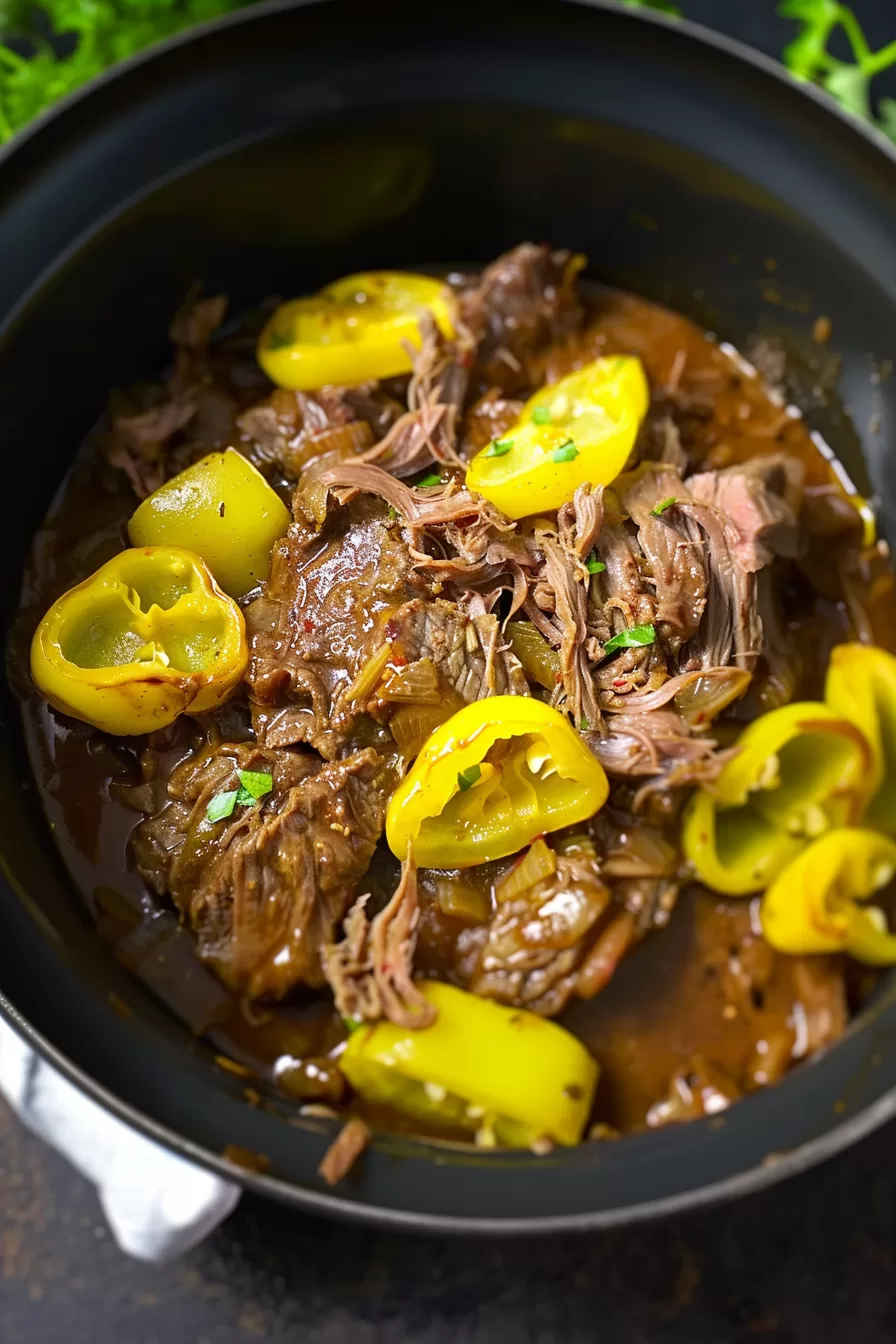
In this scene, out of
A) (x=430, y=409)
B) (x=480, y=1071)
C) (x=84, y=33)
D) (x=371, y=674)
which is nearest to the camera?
(x=480, y=1071)

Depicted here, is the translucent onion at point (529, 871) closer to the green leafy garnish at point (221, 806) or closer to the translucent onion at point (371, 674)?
the translucent onion at point (371, 674)

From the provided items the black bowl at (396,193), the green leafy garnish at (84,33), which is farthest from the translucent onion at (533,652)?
the green leafy garnish at (84,33)

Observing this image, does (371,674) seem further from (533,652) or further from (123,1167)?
(123,1167)

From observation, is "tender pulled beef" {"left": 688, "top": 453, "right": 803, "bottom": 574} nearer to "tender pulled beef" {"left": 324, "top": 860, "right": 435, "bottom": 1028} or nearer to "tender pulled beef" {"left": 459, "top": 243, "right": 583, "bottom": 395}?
"tender pulled beef" {"left": 459, "top": 243, "right": 583, "bottom": 395}

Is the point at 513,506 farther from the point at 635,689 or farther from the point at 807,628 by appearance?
the point at 807,628

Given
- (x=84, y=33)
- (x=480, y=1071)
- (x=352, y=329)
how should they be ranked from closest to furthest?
(x=480, y=1071), (x=352, y=329), (x=84, y=33)

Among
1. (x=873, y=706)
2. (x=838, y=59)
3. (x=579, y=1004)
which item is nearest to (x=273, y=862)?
(x=579, y=1004)
